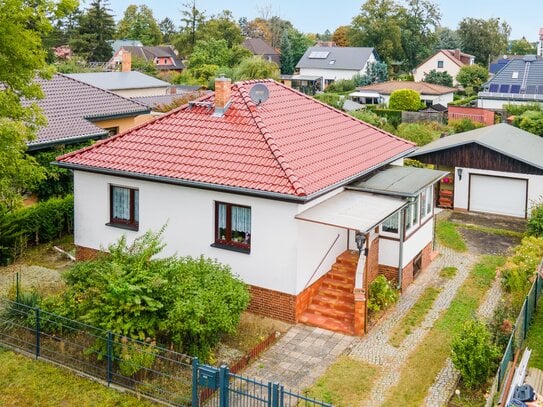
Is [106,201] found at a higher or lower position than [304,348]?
higher

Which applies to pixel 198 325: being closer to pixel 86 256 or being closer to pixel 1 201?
pixel 86 256

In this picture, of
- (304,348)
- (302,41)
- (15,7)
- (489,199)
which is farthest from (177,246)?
(302,41)

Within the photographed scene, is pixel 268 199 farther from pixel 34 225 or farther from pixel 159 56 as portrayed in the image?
pixel 159 56

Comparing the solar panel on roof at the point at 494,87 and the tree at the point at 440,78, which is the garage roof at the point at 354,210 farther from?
the tree at the point at 440,78

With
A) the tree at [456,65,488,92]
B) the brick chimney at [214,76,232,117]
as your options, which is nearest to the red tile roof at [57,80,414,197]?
the brick chimney at [214,76,232,117]

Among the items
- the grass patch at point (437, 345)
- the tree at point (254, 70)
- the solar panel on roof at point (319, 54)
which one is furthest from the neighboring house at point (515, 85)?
the grass patch at point (437, 345)

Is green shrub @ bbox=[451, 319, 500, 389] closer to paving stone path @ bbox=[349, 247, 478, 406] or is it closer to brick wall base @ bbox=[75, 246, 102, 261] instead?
paving stone path @ bbox=[349, 247, 478, 406]
